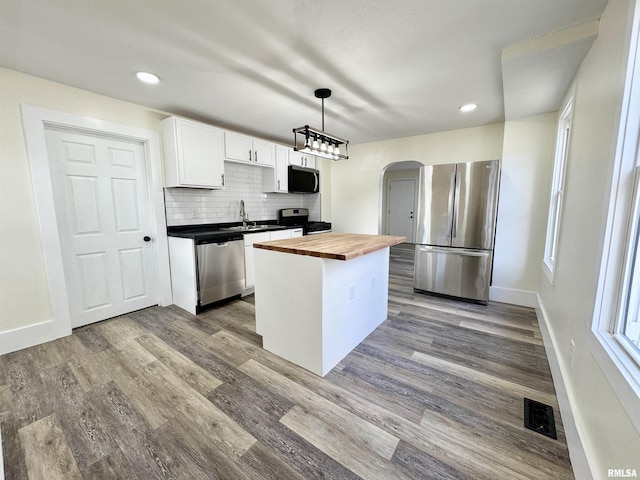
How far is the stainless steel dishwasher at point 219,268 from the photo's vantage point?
2.95 metres

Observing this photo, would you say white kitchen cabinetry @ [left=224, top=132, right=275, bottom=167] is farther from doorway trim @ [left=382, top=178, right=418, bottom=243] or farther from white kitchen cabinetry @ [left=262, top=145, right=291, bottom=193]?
doorway trim @ [left=382, top=178, right=418, bottom=243]

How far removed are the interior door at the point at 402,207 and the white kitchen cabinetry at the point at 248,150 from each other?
16.1 ft

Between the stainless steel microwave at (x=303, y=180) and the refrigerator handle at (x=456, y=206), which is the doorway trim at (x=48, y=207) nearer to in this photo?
the stainless steel microwave at (x=303, y=180)

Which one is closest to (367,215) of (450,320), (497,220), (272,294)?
(497,220)

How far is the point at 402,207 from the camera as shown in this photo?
780 centimetres

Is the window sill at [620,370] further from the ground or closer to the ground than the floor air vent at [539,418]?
further from the ground

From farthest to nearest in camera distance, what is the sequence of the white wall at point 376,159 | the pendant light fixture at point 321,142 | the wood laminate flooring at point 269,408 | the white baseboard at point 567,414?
1. the white wall at point 376,159
2. the pendant light fixture at point 321,142
3. the wood laminate flooring at point 269,408
4. the white baseboard at point 567,414

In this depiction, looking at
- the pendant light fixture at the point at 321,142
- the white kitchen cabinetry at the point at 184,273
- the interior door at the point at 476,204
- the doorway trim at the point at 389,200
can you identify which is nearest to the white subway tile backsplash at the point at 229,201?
the white kitchen cabinetry at the point at 184,273

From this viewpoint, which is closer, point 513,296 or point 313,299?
point 313,299

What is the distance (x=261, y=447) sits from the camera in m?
1.33

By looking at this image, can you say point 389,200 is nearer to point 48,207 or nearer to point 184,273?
point 184,273

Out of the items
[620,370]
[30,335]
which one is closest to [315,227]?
[30,335]

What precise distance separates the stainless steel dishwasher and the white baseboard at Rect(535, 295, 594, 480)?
3157 mm

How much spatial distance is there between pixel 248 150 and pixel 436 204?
2.75 metres
